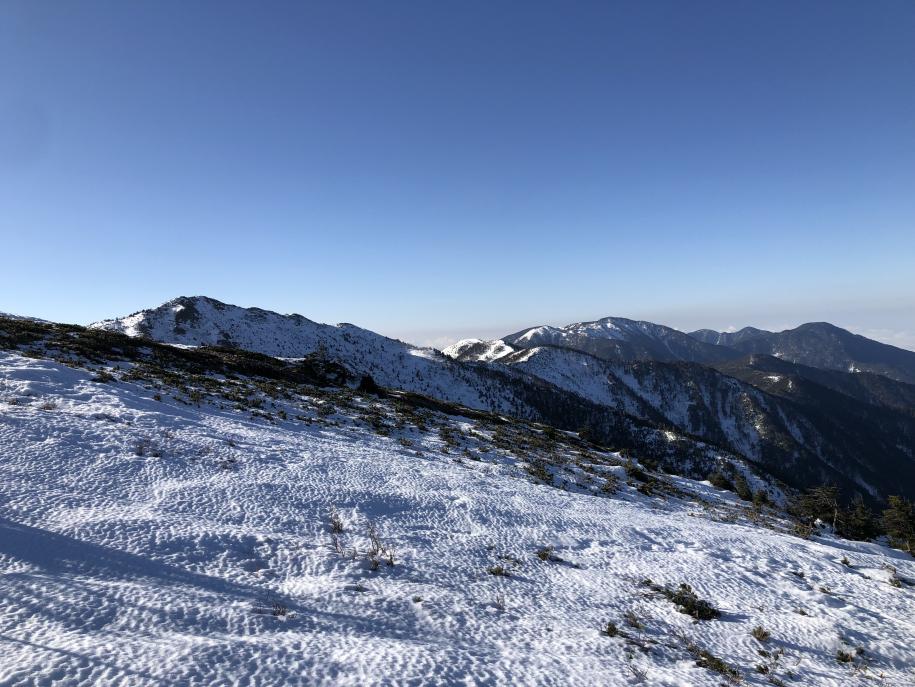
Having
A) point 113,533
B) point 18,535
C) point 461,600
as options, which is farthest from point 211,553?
point 461,600

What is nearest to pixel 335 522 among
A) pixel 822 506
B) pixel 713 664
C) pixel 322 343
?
pixel 713 664

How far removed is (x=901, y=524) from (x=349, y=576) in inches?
1134

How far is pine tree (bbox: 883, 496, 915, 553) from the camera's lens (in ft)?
58.7

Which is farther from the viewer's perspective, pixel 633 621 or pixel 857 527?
pixel 857 527

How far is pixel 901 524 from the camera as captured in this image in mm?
21547

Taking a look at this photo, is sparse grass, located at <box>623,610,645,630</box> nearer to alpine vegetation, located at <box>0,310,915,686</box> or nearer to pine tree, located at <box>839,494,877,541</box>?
alpine vegetation, located at <box>0,310,915,686</box>

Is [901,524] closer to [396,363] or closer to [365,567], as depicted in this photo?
[365,567]

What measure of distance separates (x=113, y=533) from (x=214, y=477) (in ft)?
11.5

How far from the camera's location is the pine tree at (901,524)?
58.7 feet

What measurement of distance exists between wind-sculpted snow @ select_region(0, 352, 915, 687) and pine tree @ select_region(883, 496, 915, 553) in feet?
12.4

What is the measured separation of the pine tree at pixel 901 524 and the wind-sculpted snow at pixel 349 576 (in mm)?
3780

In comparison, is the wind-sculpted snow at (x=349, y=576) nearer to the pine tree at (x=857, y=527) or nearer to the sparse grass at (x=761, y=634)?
the sparse grass at (x=761, y=634)

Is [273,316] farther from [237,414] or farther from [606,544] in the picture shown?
[606,544]

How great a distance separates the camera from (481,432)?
26609 mm
